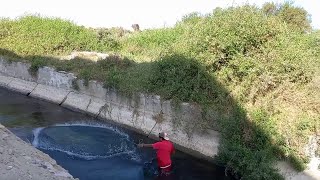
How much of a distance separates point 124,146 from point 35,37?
15.7 m

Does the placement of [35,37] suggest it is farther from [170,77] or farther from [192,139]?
[192,139]

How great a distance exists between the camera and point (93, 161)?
13.4m

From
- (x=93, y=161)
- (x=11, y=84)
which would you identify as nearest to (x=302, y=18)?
(x=11, y=84)

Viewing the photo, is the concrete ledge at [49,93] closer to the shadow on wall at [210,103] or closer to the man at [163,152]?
the shadow on wall at [210,103]

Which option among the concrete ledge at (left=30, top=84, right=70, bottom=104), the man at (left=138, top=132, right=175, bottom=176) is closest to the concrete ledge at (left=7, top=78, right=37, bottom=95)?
the concrete ledge at (left=30, top=84, right=70, bottom=104)

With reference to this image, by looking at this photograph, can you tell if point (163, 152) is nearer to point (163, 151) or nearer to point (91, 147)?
point (163, 151)

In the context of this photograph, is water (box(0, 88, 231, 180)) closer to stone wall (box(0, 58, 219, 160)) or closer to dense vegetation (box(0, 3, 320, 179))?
stone wall (box(0, 58, 219, 160))

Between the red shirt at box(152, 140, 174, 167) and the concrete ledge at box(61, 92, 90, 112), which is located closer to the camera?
the red shirt at box(152, 140, 174, 167)

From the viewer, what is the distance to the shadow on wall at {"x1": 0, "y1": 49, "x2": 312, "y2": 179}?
11.6 m

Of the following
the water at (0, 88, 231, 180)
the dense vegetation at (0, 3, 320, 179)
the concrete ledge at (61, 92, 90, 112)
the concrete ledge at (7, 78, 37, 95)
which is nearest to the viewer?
the dense vegetation at (0, 3, 320, 179)

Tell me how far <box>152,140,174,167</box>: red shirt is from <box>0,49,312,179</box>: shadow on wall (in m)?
1.78

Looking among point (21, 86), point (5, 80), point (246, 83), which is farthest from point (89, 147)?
point (5, 80)

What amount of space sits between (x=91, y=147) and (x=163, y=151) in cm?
387

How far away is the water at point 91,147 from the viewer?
12.6m
